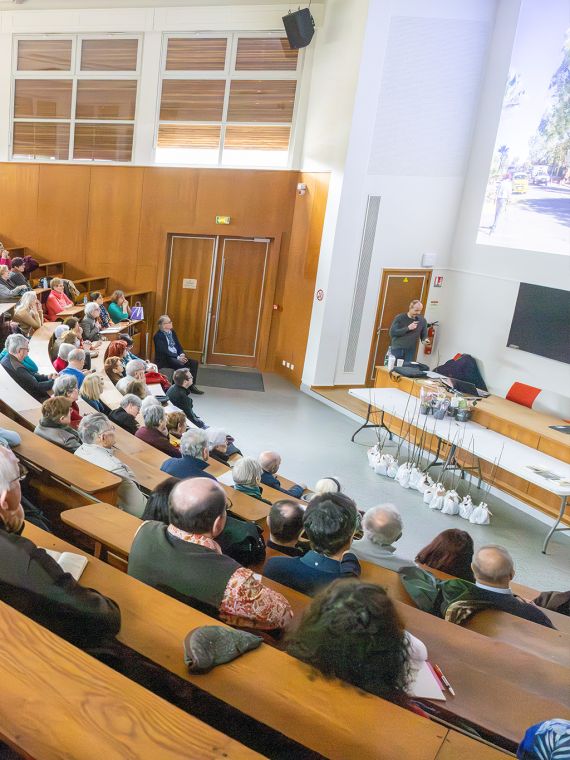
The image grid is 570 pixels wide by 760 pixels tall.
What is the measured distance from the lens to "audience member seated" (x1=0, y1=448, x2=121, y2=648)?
164 cm

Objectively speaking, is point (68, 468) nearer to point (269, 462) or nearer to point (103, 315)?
point (269, 462)

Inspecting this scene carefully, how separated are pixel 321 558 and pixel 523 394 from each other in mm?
5909

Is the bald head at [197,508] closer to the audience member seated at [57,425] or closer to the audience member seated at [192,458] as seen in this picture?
the audience member seated at [192,458]

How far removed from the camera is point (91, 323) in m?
7.39

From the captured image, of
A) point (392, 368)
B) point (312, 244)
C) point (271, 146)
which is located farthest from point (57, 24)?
point (392, 368)

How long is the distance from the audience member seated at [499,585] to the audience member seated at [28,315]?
18.6 ft

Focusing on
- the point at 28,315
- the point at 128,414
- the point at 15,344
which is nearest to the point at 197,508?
the point at 128,414

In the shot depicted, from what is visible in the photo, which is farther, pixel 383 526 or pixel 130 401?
pixel 130 401

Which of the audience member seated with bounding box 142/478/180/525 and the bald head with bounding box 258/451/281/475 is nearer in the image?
the audience member seated with bounding box 142/478/180/525

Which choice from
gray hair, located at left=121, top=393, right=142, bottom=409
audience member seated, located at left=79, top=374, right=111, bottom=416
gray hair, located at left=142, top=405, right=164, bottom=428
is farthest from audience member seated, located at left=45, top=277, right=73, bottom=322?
gray hair, located at left=142, top=405, right=164, bottom=428

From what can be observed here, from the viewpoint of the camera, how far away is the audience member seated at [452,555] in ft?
10.4

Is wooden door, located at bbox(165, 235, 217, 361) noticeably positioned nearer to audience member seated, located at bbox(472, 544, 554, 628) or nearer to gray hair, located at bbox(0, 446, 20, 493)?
audience member seated, located at bbox(472, 544, 554, 628)

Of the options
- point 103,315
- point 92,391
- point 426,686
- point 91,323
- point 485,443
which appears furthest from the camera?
point 103,315

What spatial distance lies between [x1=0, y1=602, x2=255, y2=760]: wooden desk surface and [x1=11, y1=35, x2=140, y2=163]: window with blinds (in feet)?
31.3
